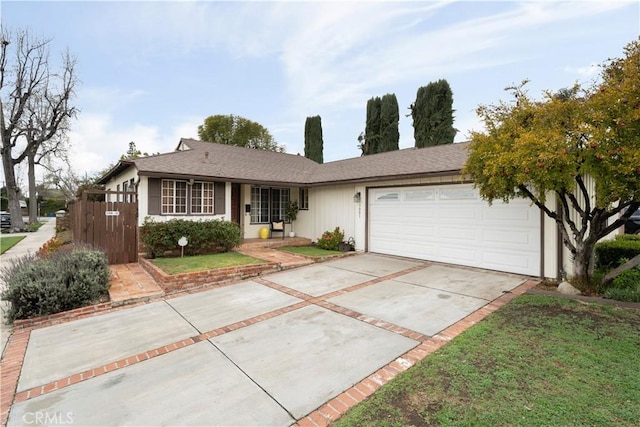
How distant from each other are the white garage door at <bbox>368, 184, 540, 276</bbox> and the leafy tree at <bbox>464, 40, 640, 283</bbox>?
1.19 meters

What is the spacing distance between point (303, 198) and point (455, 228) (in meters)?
7.38

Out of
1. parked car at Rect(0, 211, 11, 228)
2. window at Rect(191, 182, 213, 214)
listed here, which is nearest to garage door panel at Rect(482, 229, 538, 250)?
window at Rect(191, 182, 213, 214)

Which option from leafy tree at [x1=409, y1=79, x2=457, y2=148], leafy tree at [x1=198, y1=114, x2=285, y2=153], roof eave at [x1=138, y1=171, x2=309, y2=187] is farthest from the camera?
leafy tree at [x1=198, y1=114, x2=285, y2=153]

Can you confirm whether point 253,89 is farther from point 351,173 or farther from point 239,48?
point 351,173

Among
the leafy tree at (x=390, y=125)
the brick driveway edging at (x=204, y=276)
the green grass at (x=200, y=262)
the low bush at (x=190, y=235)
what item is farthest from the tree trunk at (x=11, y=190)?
the leafy tree at (x=390, y=125)

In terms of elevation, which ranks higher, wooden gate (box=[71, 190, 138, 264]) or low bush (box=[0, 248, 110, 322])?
wooden gate (box=[71, 190, 138, 264])

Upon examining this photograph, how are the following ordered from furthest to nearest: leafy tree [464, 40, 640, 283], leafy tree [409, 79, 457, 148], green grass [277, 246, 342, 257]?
leafy tree [409, 79, 457, 148], green grass [277, 246, 342, 257], leafy tree [464, 40, 640, 283]

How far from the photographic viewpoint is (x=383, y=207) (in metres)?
10.5

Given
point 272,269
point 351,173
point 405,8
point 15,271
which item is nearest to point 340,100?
point 351,173

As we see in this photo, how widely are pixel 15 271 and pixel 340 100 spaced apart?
14.6 m

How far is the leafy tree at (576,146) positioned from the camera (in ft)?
14.2

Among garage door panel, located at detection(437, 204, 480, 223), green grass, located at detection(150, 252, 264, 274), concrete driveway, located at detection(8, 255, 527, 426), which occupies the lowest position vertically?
concrete driveway, located at detection(8, 255, 527, 426)

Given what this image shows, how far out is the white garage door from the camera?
7.27m

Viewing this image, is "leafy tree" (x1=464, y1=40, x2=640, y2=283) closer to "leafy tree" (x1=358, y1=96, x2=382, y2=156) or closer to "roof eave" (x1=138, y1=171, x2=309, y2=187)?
"roof eave" (x1=138, y1=171, x2=309, y2=187)
